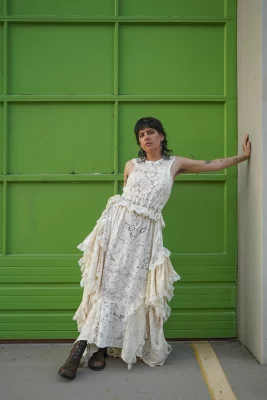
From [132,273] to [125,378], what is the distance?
0.68 m

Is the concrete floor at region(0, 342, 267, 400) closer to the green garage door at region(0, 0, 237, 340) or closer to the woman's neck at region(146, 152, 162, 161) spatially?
the green garage door at region(0, 0, 237, 340)

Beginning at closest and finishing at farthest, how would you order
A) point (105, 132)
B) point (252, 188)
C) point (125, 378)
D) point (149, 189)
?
point (125, 378) → point (149, 189) → point (252, 188) → point (105, 132)

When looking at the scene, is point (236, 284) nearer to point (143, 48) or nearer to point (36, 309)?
point (36, 309)

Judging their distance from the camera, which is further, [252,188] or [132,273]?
[252,188]

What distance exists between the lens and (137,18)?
10.8 feet

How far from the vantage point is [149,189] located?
9.37ft

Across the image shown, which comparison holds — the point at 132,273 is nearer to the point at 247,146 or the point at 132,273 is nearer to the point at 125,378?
the point at 125,378

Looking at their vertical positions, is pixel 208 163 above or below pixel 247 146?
below

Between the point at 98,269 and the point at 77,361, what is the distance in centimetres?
62

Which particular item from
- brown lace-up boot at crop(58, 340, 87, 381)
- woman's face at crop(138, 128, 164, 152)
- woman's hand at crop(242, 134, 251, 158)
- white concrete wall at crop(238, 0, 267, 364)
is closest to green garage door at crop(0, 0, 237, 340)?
white concrete wall at crop(238, 0, 267, 364)

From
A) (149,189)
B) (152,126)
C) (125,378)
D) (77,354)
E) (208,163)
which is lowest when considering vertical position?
(125,378)

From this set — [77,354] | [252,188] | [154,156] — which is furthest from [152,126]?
[77,354]

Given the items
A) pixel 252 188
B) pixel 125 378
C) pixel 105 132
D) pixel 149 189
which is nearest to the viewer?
pixel 125 378

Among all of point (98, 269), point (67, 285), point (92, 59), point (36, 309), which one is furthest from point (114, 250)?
point (92, 59)
